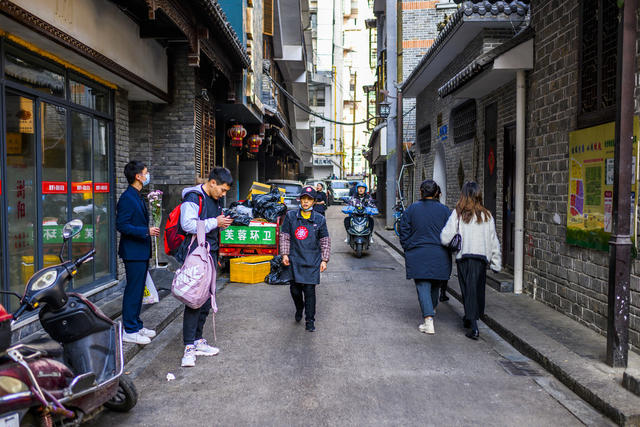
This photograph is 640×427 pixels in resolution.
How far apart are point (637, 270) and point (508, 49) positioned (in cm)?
421

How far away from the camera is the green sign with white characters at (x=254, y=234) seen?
10.5 meters

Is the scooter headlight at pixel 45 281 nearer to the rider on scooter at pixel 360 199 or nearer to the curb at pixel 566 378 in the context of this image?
the curb at pixel 566 378

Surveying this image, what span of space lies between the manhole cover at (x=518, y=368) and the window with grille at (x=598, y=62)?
2829mm

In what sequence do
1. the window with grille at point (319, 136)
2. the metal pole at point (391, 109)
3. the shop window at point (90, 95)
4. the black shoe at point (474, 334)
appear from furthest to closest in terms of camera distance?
the window with grille at point (319, 136), the metal pole at point (391, 109), the shop window at point (90, 95), the black shoe at point (474, 334)

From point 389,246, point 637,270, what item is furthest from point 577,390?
point 389,246

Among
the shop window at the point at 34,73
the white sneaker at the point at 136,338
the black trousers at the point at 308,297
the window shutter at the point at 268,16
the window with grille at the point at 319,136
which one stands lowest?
the white sneaker at the point at 136,338

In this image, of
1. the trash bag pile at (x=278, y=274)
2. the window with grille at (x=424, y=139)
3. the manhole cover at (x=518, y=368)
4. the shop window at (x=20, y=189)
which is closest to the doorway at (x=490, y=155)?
the trash bag pile at (x=278, y=274)

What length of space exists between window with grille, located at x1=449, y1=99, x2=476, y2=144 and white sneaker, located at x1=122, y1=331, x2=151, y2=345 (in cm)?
869

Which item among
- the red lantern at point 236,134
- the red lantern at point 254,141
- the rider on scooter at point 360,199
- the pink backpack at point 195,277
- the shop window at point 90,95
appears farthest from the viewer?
the red lantern at point 254,141

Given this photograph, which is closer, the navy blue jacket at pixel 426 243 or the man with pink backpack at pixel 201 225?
the man with pink backpack at pixel 201 225

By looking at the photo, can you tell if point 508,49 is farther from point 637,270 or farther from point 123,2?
point 123,2

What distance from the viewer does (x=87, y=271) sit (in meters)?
7.89

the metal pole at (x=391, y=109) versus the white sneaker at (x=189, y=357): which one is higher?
the metal pole at (x=391, y=109)

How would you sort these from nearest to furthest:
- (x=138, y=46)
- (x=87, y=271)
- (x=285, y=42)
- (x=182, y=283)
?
(x=182, y=283) < (x=87, y=271) < (x=138, y=46) < (x=285, y=42)
